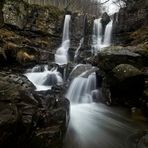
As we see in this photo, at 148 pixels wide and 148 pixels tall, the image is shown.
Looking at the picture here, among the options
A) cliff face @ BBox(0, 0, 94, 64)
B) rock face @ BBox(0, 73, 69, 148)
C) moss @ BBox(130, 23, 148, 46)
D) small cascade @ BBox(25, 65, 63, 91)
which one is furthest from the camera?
cliff face @ BBox(0, 0, 94, 64)

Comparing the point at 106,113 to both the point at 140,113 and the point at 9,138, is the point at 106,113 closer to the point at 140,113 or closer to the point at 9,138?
the point at 140,113

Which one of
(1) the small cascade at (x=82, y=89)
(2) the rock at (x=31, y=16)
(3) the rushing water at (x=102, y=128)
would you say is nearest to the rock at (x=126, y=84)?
(3) the rushing water at (x=102, y=128)

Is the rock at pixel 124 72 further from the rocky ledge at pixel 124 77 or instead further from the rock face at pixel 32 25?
the rock face at pixel 32 25

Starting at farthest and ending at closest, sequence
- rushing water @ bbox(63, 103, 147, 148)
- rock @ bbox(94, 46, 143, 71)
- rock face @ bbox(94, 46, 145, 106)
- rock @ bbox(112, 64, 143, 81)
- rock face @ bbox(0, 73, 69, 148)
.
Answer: rock @ bbox(94, 46, 143, 71), rock face @ bbox(94, 46, 145, 106), rock @ bbox(112, 64, 143, 81), rushing water @ bbox(63, 103, 147, 148), rock face @ bbox(0, 73, 69, 148)

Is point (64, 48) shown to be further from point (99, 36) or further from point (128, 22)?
point (128, 22)

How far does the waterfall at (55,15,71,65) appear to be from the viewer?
1600 cm

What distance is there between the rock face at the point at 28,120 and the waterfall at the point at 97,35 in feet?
39.4

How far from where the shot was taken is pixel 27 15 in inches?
727

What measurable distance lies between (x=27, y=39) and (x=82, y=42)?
172 inches

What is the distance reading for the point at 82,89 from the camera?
9.98 metres

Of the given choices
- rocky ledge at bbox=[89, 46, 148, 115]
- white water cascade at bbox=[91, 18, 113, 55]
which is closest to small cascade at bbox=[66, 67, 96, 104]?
rocky ledge at bbox=[89, 46, 148, 115]

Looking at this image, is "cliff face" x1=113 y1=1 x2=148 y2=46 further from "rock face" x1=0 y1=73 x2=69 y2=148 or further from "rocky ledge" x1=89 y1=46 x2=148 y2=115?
"rock face" x1=0 y1=73 x2=69 y2=148

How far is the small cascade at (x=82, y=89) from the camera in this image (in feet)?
31.4

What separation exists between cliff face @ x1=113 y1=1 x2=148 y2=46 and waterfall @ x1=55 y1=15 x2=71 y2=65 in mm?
3808
